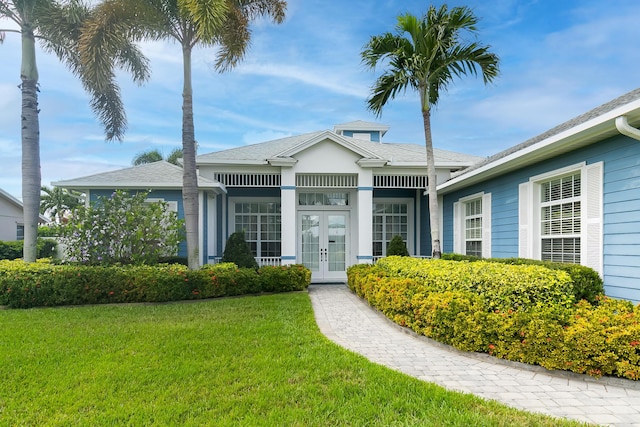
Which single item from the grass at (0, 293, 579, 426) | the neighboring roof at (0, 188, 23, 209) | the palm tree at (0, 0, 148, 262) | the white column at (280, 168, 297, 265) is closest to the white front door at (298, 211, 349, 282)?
the white column at (280, 168, 297, 265)

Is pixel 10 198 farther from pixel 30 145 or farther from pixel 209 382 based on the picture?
pixel 209 382

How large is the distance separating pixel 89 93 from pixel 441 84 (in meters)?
11.2

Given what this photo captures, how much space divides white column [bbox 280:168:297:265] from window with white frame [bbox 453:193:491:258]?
16.1ft

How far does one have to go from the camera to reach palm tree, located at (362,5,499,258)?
25.6 ft

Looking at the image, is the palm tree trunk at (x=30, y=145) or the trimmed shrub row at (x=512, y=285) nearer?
the trimmed shrub row at (x=512, y=285)

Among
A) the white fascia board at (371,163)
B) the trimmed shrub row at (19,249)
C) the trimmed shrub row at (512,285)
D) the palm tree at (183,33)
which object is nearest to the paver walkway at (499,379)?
the trimmed shrub row at (512,285)

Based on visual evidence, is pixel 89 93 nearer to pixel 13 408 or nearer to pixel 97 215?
pixel 97 215

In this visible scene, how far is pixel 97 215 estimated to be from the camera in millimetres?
8844

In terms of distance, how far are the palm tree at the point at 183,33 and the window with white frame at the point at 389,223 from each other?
21.0 ft

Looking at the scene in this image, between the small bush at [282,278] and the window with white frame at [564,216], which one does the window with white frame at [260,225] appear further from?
the window with white frame at [564,216]

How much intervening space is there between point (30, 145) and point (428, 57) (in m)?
10.7

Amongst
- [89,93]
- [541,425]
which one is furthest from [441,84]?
[89,93]

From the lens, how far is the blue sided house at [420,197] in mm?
5387

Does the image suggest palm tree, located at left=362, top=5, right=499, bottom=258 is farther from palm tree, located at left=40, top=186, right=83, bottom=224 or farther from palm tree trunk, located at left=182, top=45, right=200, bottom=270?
palm tree, located at left=40, top=186, right=83, bottom=224
